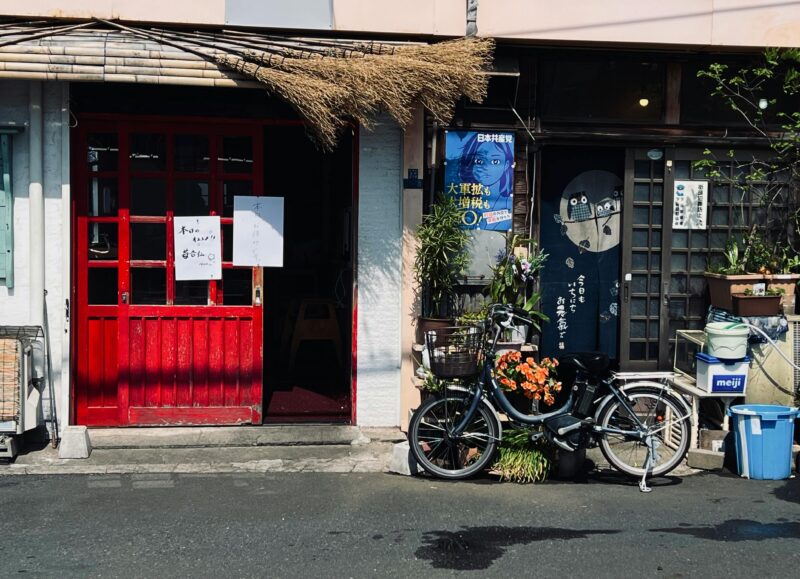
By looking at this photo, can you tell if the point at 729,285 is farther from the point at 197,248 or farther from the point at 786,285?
the point at 197,248

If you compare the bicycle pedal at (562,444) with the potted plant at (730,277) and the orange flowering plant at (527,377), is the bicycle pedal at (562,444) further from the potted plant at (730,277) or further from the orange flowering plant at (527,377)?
the potted plant at (730,277)

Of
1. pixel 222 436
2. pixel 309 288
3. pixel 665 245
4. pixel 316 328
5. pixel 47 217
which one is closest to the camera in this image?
pixel 47 217

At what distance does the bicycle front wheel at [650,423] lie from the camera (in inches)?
297

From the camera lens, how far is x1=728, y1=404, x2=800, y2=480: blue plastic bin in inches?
304

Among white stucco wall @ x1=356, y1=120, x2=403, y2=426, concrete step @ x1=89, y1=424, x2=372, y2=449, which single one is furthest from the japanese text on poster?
concrete step @ x1=89, y1=424, x2=372, y2=449

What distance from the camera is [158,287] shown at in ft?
29.4

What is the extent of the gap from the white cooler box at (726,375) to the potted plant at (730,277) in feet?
2.99

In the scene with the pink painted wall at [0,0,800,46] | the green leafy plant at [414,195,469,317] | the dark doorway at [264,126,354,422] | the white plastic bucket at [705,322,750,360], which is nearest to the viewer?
the white plastic bucket at [705,322,750,360]

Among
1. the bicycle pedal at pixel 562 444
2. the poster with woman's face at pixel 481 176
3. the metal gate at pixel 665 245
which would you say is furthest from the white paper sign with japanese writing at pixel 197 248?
the metal gate at pixel 665 245

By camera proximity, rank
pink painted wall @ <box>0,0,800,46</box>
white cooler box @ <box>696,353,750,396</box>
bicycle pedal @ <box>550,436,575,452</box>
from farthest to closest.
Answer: pink painted wall @ <box>0,0,800,46</box>
white cooler box @ <box>696,353,750,396</box>
bicycle pedal @ <box>550,436,575,452</box>

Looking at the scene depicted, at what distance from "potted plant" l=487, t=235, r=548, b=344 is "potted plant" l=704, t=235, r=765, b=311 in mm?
1800

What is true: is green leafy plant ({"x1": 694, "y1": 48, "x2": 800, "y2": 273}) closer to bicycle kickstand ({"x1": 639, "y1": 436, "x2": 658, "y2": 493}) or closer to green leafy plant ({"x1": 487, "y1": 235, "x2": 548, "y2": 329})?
green leafy plant ({"x1": 487, "y1": 235, "x2": 548, "y2": 329})

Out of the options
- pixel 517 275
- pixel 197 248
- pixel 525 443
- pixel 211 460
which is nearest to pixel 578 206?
pixel 517 275

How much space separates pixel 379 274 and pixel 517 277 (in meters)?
1.40
